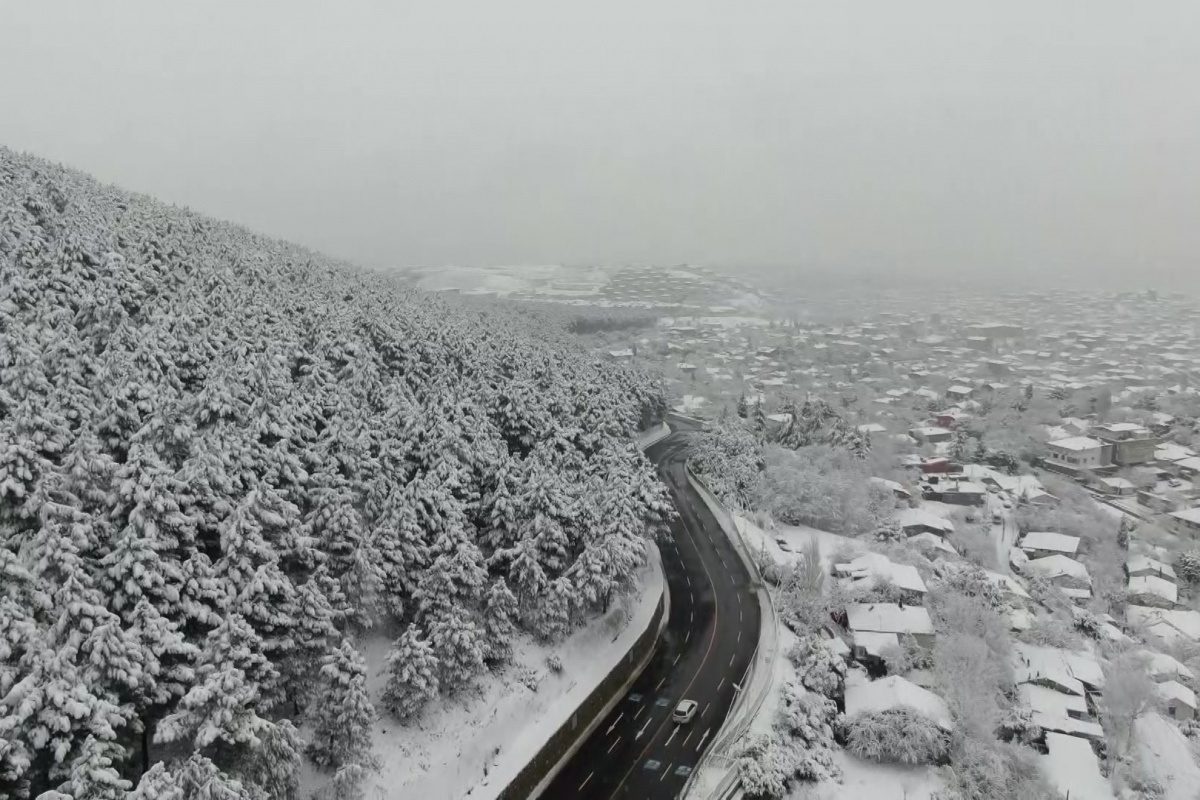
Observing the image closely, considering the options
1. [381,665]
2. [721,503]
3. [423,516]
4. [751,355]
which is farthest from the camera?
[751,355]

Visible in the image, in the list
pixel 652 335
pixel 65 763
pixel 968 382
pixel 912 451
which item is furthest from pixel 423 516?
pixel 652 335

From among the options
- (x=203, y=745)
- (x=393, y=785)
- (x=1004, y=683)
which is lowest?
(x=1004, y=683)

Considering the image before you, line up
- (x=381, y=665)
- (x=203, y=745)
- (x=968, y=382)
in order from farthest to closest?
Answer: 1. (x=968, y=382)
2. (x=381, y=665)
3. (x=203, y=745)

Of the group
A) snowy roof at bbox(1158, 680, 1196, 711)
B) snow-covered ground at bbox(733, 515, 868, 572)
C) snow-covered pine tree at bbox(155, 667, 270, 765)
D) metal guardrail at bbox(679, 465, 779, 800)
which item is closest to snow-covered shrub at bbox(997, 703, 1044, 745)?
metal guardrail at bbox(679, 465, 779, 800)

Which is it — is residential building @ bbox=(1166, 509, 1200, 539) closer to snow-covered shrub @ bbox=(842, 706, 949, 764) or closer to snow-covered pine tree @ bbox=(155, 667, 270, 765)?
A: snow-covered shrub @ bbox=(842, 706, 949, 764)

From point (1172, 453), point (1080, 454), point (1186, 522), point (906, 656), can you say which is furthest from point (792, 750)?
point (1172, 453)

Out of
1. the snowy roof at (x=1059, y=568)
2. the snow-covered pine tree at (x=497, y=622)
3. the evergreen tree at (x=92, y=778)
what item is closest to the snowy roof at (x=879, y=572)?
the snowy roof at (x=1059, y=568)

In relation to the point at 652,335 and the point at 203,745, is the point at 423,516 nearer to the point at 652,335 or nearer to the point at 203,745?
the point at 203,745

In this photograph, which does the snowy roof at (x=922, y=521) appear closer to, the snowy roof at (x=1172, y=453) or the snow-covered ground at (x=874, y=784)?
the snow-covered ground at (x=874, y=784)
